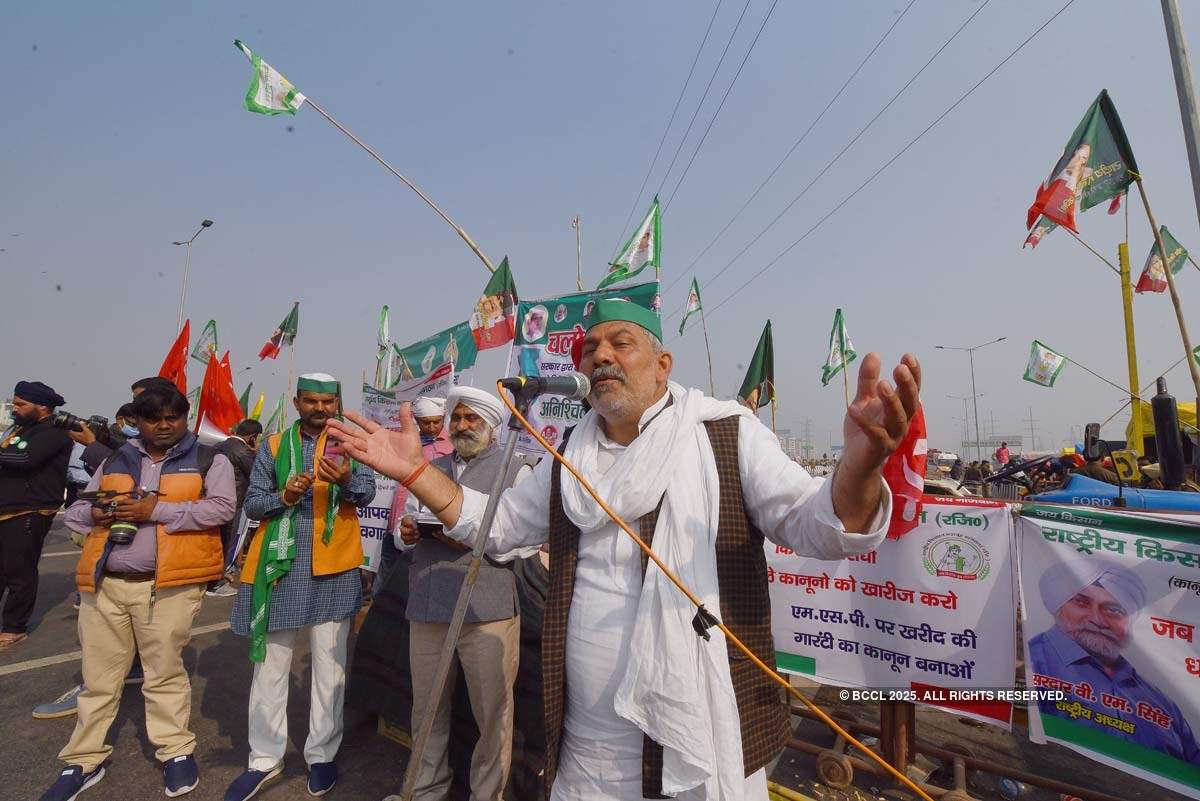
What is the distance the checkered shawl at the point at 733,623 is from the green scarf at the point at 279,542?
1.92m

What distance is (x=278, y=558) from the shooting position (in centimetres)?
302

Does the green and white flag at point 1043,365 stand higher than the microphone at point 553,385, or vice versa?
the green and white flag at point 1043,365

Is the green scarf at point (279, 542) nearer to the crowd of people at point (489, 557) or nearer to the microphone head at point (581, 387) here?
the crowd of people at point (489, 557)

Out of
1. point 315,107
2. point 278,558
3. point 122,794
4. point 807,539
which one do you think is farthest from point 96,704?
point 315,107

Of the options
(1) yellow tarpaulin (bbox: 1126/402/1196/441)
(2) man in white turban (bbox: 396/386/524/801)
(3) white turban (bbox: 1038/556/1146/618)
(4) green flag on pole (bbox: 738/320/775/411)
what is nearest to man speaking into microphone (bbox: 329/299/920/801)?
(2) man in white turban (bbox: 396/386/524/801)

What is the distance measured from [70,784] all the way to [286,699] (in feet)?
3.45

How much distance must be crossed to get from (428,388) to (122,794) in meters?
4.17

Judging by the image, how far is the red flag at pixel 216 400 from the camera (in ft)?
18.1

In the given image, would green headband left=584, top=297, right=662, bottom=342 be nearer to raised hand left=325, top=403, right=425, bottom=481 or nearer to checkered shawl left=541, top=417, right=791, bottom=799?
checkered shawl left=541, top=417, right=791, bottom=799

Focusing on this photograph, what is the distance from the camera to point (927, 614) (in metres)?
3.12

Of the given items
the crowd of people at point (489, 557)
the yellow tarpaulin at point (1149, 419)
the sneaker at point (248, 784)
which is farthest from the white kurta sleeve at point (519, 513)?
A: the yellow tarpaulin at point (1149, 419)

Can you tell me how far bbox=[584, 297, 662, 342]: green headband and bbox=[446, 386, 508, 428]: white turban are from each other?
4.03 feet

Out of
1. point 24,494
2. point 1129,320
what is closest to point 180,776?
point 24,494

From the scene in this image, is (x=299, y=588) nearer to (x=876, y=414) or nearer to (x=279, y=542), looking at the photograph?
(x=279, y=542)
